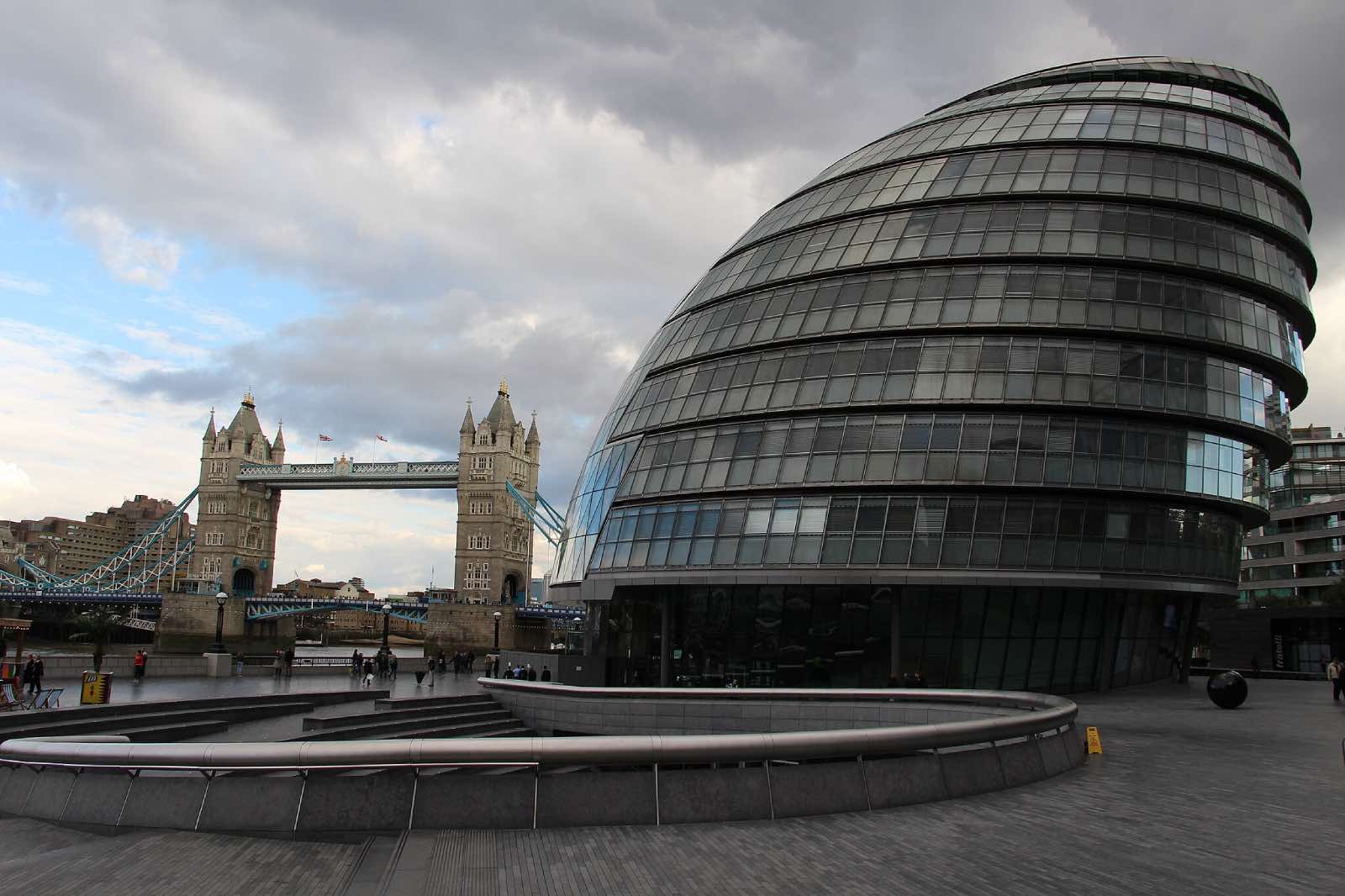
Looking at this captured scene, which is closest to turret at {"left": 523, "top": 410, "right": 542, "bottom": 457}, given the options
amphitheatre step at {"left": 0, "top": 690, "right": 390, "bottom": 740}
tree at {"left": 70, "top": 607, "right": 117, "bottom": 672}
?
tree at {"left": 70, "top": 607, "right": 117, "bottom": 672}

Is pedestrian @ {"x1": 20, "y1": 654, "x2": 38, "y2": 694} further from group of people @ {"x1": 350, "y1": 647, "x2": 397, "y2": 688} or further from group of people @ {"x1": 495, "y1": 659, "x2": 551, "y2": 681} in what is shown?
group of people @ {"x1": 350, "y1": 647, "x2": 397, "y2": 688}

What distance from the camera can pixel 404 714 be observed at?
30.1 m

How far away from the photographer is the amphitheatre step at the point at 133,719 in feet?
73.5

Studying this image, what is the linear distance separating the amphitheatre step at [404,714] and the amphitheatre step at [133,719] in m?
2.83

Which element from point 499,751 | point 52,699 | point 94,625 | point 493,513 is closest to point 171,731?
point 52,699

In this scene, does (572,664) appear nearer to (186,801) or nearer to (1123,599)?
(1123,599)

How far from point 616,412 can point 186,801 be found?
119 feet

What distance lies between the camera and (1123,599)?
37.3 m

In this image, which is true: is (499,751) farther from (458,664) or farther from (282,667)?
(458,664)

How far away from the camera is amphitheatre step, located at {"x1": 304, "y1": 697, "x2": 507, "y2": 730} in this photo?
26.2 m

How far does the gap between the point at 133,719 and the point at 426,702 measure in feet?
30.6

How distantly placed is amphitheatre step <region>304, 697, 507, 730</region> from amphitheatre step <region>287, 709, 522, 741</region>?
9.7 inches

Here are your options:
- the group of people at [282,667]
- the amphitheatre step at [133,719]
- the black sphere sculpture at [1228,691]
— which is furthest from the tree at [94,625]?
the black sphere sculpture at [1228,691]

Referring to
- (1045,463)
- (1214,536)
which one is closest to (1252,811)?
(1045,463)
